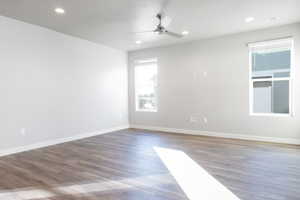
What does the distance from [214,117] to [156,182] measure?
3112mm

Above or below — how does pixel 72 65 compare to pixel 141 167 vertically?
above

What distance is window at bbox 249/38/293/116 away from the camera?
4.21 m

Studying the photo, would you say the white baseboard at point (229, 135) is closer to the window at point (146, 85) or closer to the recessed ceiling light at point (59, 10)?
the window at point (146, 85)

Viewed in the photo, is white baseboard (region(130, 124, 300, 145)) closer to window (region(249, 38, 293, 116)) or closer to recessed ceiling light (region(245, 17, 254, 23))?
window (region(249, 38, 293, 116))

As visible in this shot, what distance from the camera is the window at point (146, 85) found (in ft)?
19.9

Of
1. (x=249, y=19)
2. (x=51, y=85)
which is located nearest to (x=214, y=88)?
(x=249, y=19)

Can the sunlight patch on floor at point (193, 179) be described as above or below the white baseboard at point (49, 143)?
below

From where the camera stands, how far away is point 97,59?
5.34m

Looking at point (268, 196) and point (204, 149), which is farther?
point (204, 149)

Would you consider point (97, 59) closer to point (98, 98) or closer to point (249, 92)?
point (98, 98)

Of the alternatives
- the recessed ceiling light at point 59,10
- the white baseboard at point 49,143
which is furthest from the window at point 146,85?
the recessed ceiling light at point 59,10

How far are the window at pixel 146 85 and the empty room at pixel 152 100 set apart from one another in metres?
0.04

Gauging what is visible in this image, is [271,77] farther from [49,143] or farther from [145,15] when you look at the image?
[49,143]

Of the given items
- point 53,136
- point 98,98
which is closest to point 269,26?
point 98,98
